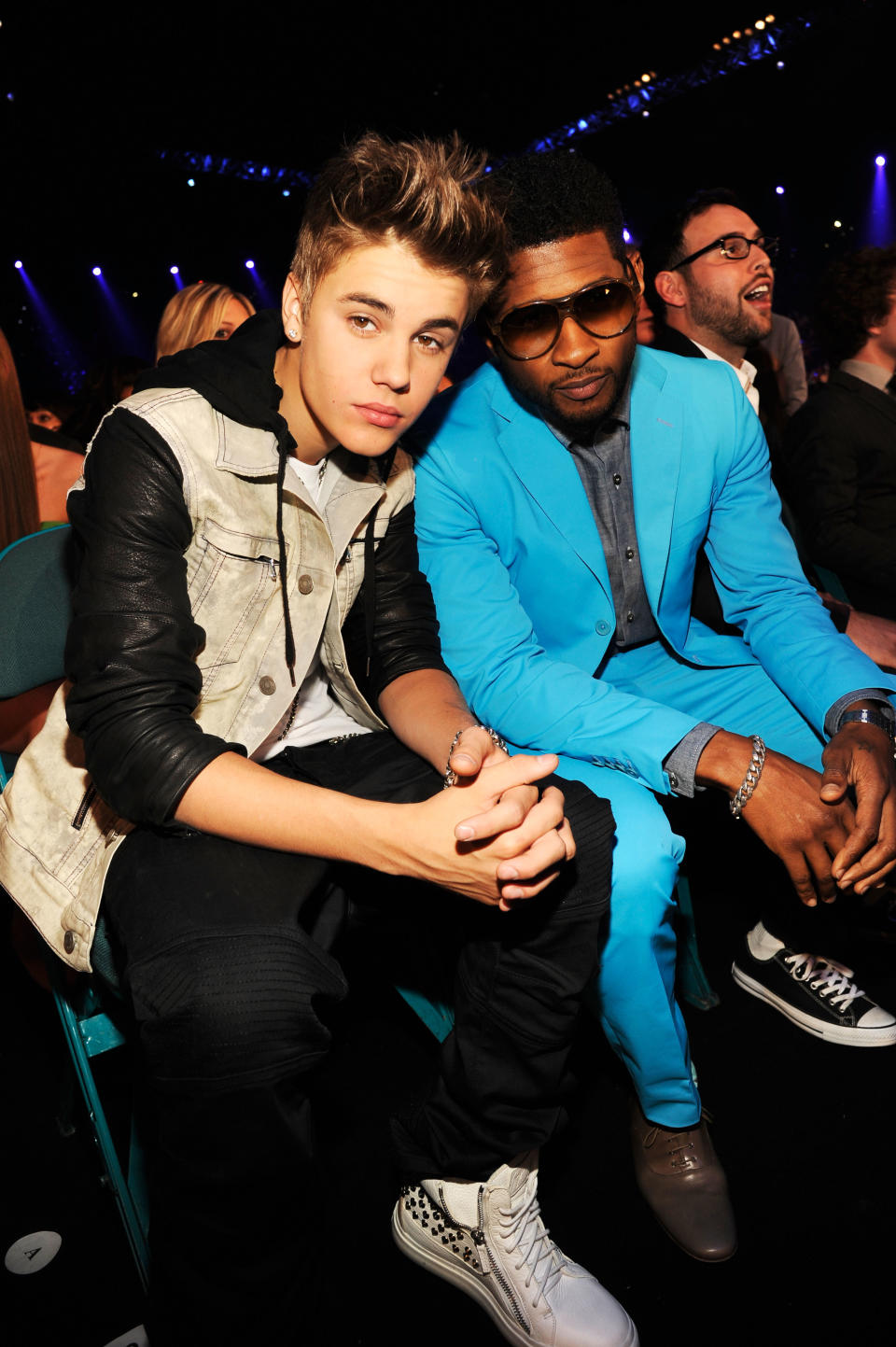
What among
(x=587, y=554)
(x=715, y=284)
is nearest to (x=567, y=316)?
(x=587, y=554)

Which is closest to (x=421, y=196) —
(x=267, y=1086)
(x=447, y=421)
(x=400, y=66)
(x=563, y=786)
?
(x=447, y=421)

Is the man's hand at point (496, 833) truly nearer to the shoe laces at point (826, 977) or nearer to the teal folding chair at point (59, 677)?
the teal folding chair at point (59, 677)

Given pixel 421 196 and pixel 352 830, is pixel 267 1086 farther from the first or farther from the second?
pixel 421 196

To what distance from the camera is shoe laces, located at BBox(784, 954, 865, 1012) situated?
2047 mm

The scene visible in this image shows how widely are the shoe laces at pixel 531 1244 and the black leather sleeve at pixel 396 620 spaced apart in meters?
0.95

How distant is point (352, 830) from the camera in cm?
123

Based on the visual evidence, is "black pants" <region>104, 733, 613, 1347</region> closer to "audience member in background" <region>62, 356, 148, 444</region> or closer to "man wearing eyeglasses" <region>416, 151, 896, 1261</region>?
"man wearing eyeglasses" <region>416, 151, 896, 1261</region>

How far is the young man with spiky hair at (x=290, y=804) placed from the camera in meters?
1.17

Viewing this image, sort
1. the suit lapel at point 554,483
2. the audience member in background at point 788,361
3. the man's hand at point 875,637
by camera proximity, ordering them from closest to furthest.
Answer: the suit lapel at point 554,483, the man's hand at point 875,637, the audience member in background at point 788,361

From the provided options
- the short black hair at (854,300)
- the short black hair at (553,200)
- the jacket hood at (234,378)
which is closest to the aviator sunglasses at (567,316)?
the short black hair at (553,200)

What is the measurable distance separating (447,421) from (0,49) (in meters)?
6.03

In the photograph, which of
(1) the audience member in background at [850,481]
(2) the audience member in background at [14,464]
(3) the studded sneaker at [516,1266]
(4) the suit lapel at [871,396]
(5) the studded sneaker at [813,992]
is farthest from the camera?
(4) the suit lapel at [871,396]

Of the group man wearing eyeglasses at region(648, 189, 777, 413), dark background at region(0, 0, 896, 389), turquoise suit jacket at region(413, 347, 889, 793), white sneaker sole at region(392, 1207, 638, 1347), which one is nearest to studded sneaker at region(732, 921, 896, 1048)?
turquoise suit jacket at region(413, 347, 889, 793)

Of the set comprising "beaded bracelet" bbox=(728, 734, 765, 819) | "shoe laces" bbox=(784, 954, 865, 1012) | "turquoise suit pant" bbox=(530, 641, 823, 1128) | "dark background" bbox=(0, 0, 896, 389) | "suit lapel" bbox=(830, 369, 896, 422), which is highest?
"dark background" bbox=(0, 0, 896, 389)
